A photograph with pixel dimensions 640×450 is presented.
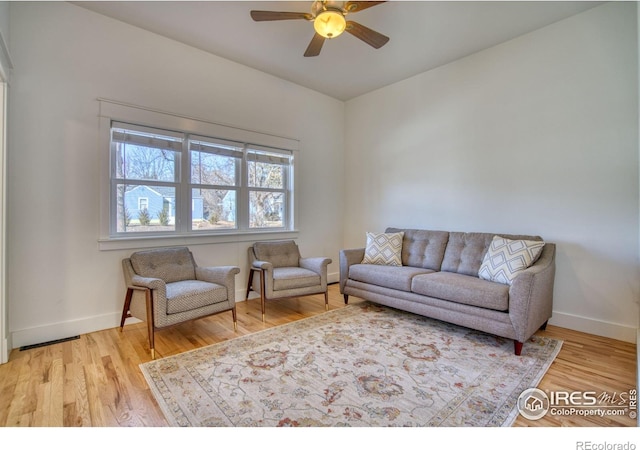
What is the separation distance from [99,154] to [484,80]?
4.15 metres

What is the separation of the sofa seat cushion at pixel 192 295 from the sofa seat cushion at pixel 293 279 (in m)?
0.61

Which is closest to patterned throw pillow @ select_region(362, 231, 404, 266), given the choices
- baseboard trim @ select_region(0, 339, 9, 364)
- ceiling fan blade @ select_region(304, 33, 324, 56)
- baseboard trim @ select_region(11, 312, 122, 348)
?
ceiling fan blade @ select_region(304, 33, 324, 56)

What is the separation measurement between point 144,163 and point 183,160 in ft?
1.30

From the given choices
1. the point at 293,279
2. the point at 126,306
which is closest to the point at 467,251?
the point at 293,279

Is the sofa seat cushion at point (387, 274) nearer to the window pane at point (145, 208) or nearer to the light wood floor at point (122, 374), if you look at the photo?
the light wood floor at point (122, 374)

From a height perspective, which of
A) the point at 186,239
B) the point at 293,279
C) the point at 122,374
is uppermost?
the point at 186,239

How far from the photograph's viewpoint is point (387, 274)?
3.28m

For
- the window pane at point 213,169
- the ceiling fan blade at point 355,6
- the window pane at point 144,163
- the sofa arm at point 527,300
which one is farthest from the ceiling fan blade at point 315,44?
the sofa arm at point 527,300

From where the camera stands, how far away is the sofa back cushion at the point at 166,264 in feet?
9.35

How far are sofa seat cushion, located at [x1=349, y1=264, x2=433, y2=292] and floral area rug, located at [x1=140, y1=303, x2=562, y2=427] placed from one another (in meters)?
0.45

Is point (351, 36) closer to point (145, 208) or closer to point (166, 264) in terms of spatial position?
point (145, 208)

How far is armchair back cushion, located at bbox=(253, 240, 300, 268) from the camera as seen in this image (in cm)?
373
